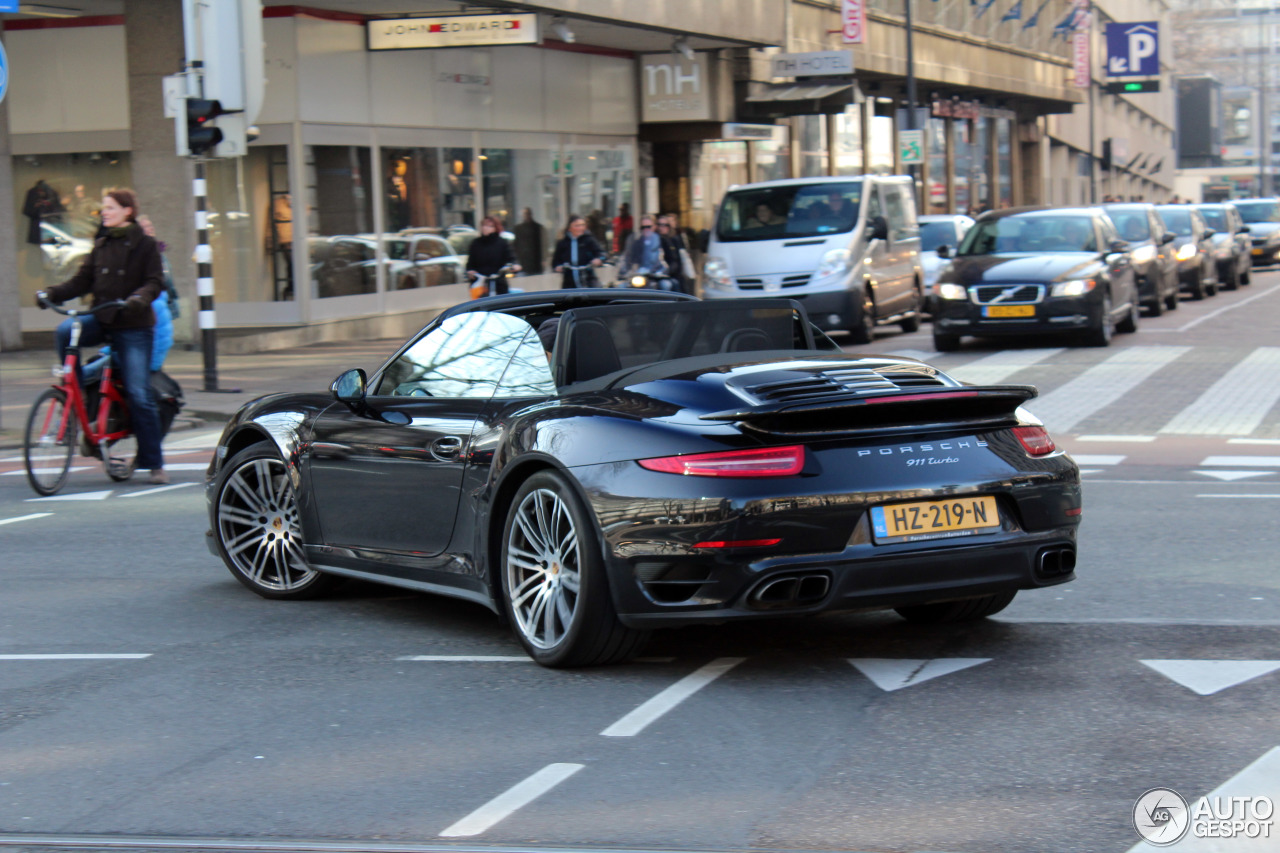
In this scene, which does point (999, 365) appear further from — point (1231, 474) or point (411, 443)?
point (411, 443)

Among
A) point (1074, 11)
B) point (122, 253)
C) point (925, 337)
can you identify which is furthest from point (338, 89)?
point (1074, 11)

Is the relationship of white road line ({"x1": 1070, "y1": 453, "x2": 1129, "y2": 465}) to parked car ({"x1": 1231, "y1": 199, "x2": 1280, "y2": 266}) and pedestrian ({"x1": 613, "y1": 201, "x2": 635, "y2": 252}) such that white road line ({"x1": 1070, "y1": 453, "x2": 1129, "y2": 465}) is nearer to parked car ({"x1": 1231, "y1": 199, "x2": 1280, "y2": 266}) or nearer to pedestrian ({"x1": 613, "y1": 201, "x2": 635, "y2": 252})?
pedestrian ({"x1": 613, "y1": 201, "x2": 635, "y2": 252})

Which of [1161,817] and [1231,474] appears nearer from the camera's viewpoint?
[1161,817]

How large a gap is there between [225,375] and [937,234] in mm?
15220

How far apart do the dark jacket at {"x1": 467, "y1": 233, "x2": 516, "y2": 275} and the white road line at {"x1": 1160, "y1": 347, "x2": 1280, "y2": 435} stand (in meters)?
8.61

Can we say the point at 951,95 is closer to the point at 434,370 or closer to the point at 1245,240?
the point at 1245,240

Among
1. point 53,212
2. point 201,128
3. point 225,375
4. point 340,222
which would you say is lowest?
point 225,375

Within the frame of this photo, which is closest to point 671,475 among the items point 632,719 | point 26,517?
point 632,719

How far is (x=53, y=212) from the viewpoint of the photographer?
2311cm

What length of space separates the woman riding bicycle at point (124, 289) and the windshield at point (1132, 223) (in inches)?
709

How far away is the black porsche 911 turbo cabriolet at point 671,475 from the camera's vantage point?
530cm

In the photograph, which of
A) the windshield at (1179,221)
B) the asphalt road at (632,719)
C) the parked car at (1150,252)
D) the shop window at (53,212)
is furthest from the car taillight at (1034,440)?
the windshield at (1179,221)

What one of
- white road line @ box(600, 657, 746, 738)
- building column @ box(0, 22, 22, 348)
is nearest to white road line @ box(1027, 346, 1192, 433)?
white road line @ box(600, 657, 746, 738)

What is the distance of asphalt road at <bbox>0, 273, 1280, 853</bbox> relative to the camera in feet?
13.7
